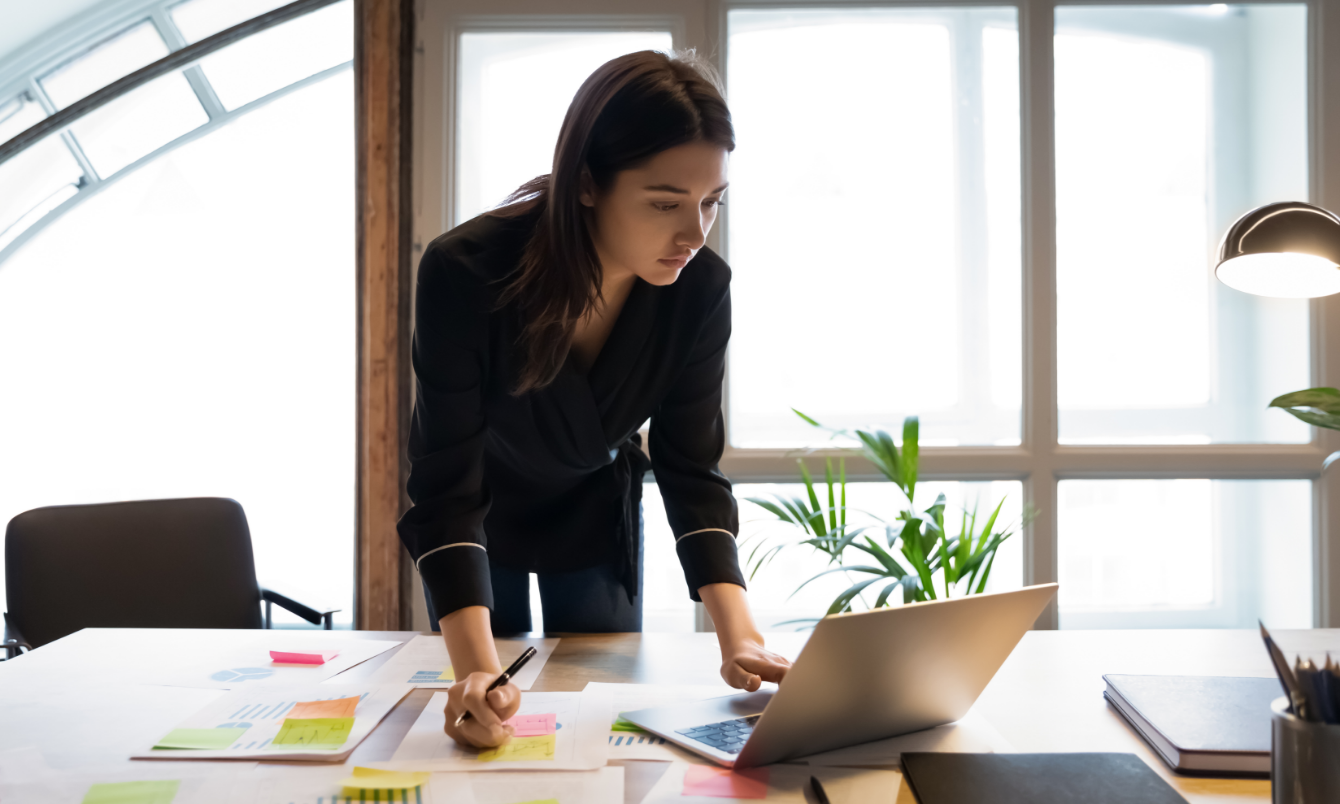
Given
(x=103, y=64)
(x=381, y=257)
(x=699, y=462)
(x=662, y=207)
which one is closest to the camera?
(x=662, y=207)

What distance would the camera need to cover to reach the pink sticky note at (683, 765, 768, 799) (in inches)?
29.1

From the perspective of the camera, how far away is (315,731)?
0.86 m

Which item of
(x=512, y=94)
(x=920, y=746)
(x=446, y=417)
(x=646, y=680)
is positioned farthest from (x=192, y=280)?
(x=920, y=746)

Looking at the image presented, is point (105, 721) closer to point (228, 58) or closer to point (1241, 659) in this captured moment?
point (1241, 659)

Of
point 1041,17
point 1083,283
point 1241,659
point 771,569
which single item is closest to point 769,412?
point 771,569

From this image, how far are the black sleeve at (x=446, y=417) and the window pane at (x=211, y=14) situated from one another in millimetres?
2389

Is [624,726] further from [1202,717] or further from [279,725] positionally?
[1202,717]

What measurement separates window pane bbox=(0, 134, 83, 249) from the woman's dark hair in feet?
8.90

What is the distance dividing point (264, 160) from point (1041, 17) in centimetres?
261

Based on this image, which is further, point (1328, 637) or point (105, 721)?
point (1328, 637)

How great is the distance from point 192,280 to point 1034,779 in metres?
3.05

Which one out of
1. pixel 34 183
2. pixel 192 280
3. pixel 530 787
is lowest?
pixel 530 787

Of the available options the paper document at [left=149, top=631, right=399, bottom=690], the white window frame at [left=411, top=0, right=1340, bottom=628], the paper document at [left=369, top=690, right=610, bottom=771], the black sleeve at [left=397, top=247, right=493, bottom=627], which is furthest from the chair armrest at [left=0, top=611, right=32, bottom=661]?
the white window frame at [left=411, top=0, right=1340, bottom=628]

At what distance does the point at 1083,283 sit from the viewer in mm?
2754
